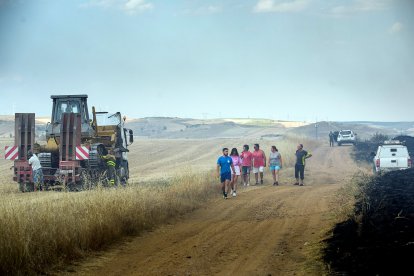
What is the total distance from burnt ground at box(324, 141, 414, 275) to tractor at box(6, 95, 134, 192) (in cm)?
1011

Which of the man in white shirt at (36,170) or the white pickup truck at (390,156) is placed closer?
the man in white shirt at (36,170)

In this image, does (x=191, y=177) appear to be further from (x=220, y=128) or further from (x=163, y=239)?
(x=220, y=128)

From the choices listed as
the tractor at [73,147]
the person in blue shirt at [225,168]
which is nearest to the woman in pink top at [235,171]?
the person in blue shirt at [225,168]

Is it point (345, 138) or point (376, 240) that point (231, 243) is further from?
point (345, 138)

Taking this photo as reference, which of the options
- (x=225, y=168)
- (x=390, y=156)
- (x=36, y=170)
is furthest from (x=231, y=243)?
(x=390, y=156)

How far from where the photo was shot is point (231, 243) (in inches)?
454

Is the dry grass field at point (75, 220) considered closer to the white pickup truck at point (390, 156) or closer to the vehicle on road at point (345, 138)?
the white pickup truck at point (390, 156)

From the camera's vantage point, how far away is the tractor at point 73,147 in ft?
69.6

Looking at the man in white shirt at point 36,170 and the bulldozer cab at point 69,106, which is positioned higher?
the bulldozer cab at point 69,106

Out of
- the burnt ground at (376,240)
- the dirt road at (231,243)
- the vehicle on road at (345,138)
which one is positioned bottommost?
the dirt road at (231,243)

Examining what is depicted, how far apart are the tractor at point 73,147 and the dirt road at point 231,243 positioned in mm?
5188

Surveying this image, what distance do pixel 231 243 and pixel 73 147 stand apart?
11.2m

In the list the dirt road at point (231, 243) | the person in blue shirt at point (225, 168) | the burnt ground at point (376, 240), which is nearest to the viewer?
the burnt ground at point (376, 240)

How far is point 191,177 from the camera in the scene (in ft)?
71.8
